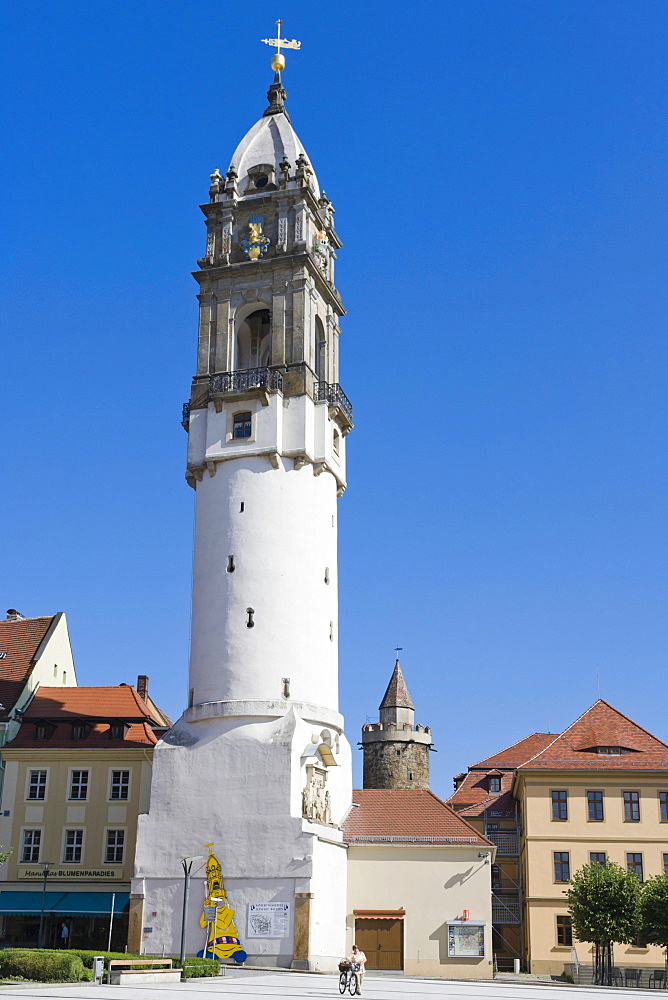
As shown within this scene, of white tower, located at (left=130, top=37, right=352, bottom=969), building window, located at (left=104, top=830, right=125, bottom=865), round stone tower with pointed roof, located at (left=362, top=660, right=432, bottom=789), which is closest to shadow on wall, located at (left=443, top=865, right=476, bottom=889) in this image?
white tower, located at (left=130, top=37, right=352, bottom=969)

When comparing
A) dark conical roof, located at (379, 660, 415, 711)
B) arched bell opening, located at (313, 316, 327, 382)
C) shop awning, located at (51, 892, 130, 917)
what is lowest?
shop awning, located at (51, 892, 130, 917)

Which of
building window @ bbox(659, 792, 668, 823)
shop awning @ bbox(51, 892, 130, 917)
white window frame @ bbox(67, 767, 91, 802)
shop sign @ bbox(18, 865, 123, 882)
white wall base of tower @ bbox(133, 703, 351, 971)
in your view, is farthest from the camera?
building window @ bbox(659, 792, 668, 823)

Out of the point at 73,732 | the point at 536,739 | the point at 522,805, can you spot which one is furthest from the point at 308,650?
the point at 536,739

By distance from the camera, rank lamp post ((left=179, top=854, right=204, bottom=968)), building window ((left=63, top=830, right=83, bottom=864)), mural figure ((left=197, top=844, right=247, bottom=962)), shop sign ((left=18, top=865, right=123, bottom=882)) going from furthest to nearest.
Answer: building window ((left=63, top=830, right=83, bottom=864)) → shop sign ((left=18, top=865, right=123, bottom=882)) → mural figure ((left=197, top=844, right=247, bottom=962)) → lamp post ((left=179, top=854, right=204, bottom=968))

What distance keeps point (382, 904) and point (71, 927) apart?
12.0 metres

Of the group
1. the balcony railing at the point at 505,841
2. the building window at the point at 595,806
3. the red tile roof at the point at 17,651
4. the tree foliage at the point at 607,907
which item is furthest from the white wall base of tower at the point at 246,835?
the balcony railing at the point at 505,841

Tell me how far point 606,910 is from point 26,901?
2149cm

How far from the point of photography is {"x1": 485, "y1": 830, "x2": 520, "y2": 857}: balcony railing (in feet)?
209

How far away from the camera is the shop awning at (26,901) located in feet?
142

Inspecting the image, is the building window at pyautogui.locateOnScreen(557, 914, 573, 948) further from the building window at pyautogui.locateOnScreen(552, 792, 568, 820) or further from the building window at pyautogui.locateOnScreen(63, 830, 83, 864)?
the building window at pyautogui.locateOnScreen(63, 830, 83, 864)

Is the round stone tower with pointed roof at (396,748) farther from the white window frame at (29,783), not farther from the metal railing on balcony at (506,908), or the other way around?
the white window frame at (29,783)

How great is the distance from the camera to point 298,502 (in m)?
44.4

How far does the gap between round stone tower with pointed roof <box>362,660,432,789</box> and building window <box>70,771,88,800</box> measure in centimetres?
3479

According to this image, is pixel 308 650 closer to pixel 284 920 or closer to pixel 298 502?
pixel 298 502
